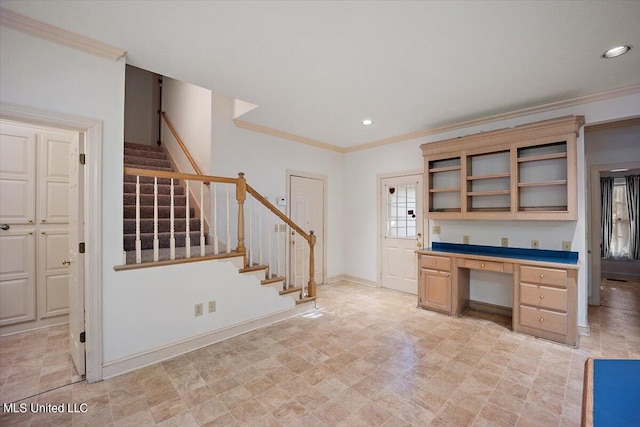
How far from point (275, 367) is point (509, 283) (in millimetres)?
3257

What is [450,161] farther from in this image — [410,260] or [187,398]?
[187,398]

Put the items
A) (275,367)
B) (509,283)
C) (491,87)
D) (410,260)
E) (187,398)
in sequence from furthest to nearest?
1. (410,260)
2. (509,283)
3. (491,87)
4. (275,367)
5. (187,398)

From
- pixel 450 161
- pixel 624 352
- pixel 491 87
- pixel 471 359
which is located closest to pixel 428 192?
pixel 450 161

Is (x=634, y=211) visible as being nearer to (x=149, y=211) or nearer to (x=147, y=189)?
(x=149, y=211)

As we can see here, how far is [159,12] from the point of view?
6.27 ft

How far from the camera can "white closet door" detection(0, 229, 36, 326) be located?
10.1 ft

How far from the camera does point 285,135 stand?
4.69 meters

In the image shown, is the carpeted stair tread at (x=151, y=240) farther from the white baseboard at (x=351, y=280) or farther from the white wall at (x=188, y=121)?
the white baseboard at (x=351, y=280)

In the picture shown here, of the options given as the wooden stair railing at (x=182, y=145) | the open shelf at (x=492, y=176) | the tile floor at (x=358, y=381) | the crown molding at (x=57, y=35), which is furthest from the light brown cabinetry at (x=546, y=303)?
the crown molding at (x=57, y=35)

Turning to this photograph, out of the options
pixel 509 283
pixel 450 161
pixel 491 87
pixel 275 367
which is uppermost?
pixel 491 87

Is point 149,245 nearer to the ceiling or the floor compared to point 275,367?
nearer to the ceiling

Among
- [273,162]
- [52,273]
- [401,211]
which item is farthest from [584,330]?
[52,273]

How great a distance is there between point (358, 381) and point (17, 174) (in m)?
4.37

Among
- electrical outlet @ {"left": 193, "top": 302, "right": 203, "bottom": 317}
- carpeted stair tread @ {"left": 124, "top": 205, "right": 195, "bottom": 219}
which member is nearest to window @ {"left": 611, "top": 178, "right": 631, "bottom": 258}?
electrical outlet @ {"left": 193, "top": 302, "right": 203, "bottom": 317}
